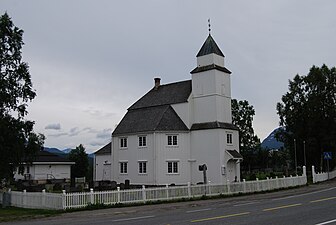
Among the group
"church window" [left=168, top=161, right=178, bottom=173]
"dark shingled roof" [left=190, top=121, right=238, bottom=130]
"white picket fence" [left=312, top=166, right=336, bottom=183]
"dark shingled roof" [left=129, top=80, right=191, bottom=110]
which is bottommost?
"white picket fence" [left=312, top=166, right=336, bottom=183]

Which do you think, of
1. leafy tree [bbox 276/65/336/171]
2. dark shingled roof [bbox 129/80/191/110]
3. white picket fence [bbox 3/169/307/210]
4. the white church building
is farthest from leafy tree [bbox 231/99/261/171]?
white picket fence [bbox 3/169/307/210]

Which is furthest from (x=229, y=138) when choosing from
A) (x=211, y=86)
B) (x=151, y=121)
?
(x=151, y=121)

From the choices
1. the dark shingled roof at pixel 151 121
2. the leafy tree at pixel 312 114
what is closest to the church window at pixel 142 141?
the dark shingled roof at pixel 151 121

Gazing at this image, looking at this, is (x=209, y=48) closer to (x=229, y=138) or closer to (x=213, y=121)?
(x=213, y=121)

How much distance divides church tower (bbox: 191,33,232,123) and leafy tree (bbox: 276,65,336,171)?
18.5 m

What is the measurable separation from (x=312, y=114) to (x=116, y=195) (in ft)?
138

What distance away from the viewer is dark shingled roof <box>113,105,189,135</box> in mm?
44000

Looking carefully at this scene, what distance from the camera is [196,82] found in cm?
4525

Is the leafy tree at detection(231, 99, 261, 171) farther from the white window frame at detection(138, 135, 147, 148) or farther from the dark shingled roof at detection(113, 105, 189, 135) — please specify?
the white window frame at detection(138, 135, 147, 148)

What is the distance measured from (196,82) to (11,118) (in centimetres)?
2195

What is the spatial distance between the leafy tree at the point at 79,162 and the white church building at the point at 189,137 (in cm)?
2550

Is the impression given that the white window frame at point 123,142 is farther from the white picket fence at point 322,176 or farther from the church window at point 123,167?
the white picket fence at point 322,176

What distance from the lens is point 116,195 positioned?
22688mm

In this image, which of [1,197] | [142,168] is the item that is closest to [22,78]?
[1,197]
